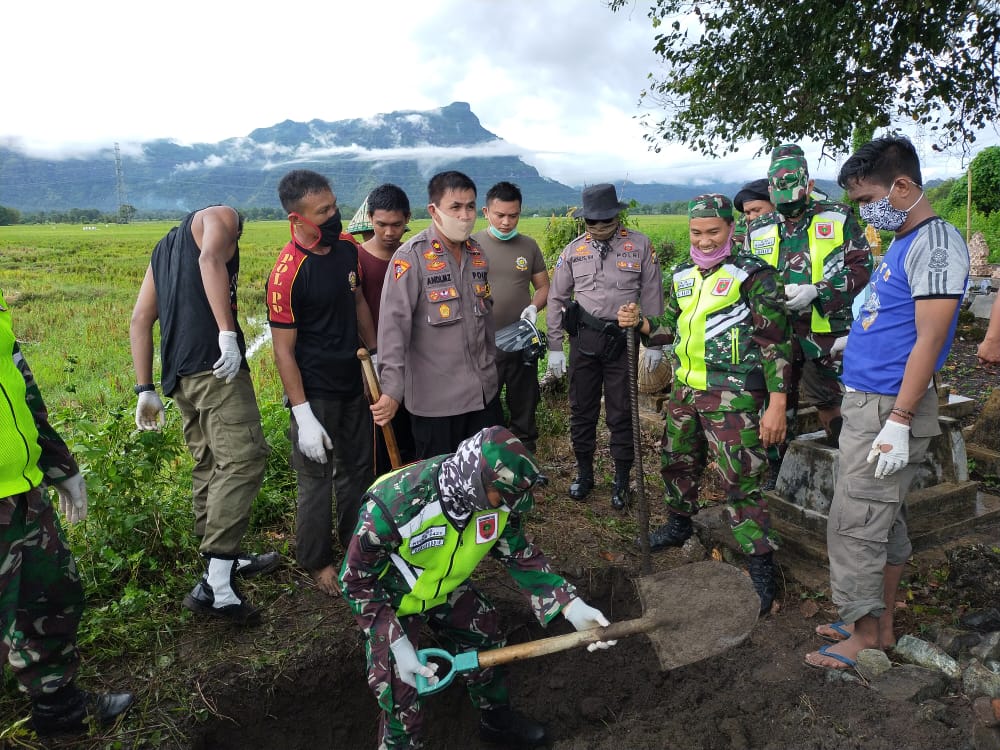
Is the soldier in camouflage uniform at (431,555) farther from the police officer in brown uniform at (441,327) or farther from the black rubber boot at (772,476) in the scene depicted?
the black rubber boot at (772,476)

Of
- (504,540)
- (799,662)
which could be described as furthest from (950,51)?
(504,540)

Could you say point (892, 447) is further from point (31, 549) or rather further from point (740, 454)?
point (31, 549)

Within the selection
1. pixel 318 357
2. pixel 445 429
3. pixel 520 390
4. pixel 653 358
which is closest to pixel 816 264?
pixel 653 358

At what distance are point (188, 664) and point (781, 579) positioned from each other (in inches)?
119

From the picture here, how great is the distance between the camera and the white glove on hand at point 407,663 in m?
2.34

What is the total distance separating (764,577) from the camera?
3.31 m

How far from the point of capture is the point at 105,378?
9.17 metres

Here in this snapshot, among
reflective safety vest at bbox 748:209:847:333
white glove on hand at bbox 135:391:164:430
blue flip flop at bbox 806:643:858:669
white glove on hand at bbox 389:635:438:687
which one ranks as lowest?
blue flip flop at bbox 806:643:858:669

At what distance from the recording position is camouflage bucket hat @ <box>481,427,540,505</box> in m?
2.06

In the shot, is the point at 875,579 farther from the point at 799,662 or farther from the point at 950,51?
the point at 950,51

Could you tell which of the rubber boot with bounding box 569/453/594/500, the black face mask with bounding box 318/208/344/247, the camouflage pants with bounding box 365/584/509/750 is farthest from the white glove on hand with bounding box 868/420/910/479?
the black face mask with bounding box 318/208/344/247

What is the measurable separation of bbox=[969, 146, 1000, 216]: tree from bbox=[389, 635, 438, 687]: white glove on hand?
19.2m

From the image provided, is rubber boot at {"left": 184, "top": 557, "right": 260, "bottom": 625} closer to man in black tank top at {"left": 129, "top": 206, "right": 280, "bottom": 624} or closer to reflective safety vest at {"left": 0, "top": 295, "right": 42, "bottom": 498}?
man in black tank top at {"left": 129, "top": 206, "right": 280, "bottom": 624}

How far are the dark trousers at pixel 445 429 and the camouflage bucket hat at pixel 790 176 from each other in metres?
2.25
